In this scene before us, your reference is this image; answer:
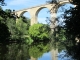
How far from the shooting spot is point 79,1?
6992 millimetres

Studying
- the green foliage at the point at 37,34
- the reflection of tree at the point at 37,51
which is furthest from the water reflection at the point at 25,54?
the green foliage at the point at 37,34

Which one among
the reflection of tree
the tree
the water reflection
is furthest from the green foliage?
the tree

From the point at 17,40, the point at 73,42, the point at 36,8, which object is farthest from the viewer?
the point at 36,8

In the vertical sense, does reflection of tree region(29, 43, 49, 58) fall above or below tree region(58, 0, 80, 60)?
below

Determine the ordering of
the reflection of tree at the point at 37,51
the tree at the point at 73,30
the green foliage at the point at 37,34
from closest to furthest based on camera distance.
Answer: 1. the tree at the point at 73,30
2. the reflection of tree at the point at 37,51
3. the green foliage at the point at 37,34

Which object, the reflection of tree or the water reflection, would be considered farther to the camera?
the reflection of tree

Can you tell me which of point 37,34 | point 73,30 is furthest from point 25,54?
point 37,34

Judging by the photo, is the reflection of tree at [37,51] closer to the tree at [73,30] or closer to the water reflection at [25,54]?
the water reflection at [25,54]

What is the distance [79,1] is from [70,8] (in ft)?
1.31

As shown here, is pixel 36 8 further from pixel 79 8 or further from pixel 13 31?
pixel 79 8

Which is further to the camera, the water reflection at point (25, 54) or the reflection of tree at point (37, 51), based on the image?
the reflection of tree at point (37, 51)

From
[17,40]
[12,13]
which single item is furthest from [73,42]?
[17,40]

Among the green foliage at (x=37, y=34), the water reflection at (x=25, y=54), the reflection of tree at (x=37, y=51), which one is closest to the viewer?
the water reflection at (x=25, y=54)

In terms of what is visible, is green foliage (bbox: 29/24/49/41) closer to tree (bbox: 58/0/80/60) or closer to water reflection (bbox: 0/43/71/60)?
→ water reflection (bbox: 0/43/71/60)
